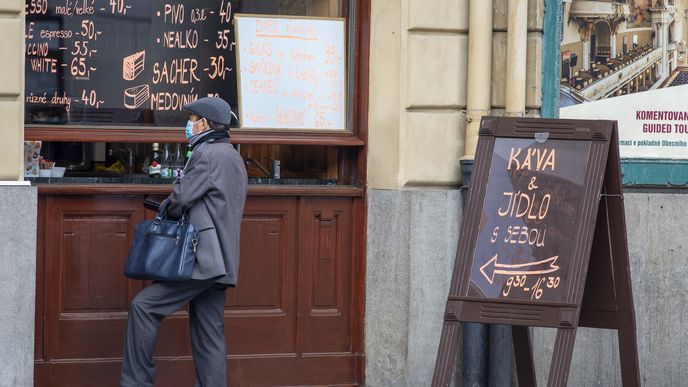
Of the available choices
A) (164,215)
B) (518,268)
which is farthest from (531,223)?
(164,215)

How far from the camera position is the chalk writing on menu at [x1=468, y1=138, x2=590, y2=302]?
6.10 m

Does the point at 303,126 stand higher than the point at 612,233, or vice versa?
the point at 303,126

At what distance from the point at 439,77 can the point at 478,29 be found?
0.40m

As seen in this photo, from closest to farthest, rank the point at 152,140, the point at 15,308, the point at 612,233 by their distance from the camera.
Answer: the point at 612,233, the point at 15,308, the point at 152,140

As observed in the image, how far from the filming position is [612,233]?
20.8 feet

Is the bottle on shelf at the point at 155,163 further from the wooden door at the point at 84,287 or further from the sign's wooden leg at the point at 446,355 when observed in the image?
the sign's wooden leg at the point at 446,355

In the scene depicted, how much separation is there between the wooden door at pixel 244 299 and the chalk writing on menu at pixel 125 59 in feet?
2.00

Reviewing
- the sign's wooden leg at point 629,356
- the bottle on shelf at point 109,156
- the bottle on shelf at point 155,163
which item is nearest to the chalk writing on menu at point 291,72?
the bottle on shelf at point 155,163

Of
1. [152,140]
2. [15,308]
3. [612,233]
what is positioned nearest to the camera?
[612,233]

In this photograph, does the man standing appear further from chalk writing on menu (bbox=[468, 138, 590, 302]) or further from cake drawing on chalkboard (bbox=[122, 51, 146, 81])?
chalk writing on menu (bbox=[468, 138, 590, 302])

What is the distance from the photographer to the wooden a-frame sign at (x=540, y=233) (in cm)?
607

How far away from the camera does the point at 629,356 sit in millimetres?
6391

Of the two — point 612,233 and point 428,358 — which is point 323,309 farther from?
point 612,233

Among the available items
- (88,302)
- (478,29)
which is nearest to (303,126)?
(478,29)
